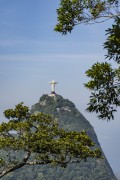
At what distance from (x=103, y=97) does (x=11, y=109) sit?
519 inches

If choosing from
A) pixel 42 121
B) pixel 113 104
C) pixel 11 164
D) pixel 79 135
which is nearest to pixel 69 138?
pixel 79 135

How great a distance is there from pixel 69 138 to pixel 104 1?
1309 cm

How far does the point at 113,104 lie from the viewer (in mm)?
15094

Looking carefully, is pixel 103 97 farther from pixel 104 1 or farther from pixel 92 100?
pixel 104 1

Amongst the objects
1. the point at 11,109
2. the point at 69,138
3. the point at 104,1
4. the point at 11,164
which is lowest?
the point at 11,164

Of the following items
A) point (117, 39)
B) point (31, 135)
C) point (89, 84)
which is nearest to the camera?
point (117, 39)

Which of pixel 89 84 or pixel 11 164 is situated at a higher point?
pixel 89 84

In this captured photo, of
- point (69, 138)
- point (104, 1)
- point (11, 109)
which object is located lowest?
point (69, 138)

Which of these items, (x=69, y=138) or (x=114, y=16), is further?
(x=69, y=138)

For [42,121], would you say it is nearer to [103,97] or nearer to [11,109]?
[11,109]

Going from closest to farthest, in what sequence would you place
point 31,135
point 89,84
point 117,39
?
point 117,39 → point 89,84 → point 31,135

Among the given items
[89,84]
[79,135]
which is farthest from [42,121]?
[89,84]

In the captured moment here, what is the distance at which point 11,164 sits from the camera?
27.1 metres

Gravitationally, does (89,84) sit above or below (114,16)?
below
